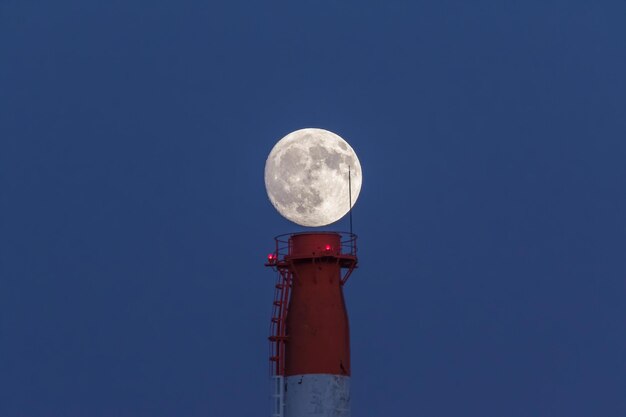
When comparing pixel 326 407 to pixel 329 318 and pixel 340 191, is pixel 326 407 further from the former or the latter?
pixel 340 191

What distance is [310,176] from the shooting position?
55250 mm

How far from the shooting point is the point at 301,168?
55.2 m

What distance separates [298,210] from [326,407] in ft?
24.2

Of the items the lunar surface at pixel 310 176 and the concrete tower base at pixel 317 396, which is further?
the lunar surface at pixel 310 176

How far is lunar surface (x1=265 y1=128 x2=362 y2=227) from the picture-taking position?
55312 mm

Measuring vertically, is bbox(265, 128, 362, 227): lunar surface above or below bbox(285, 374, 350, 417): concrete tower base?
above

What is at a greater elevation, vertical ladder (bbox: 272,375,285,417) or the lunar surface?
the lunar surface

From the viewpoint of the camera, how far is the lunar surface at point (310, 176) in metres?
55.3

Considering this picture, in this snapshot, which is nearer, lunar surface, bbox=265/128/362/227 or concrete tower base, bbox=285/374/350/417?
concrete tower base, bbox=285/374/350/417

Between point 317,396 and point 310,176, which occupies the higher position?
point 310,176

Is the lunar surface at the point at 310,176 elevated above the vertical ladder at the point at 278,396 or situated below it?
above

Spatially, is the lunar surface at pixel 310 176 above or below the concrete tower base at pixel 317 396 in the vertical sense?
above

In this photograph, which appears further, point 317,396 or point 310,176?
point 310,176

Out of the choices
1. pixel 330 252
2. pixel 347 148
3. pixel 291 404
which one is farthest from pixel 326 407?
pixel 347 148
